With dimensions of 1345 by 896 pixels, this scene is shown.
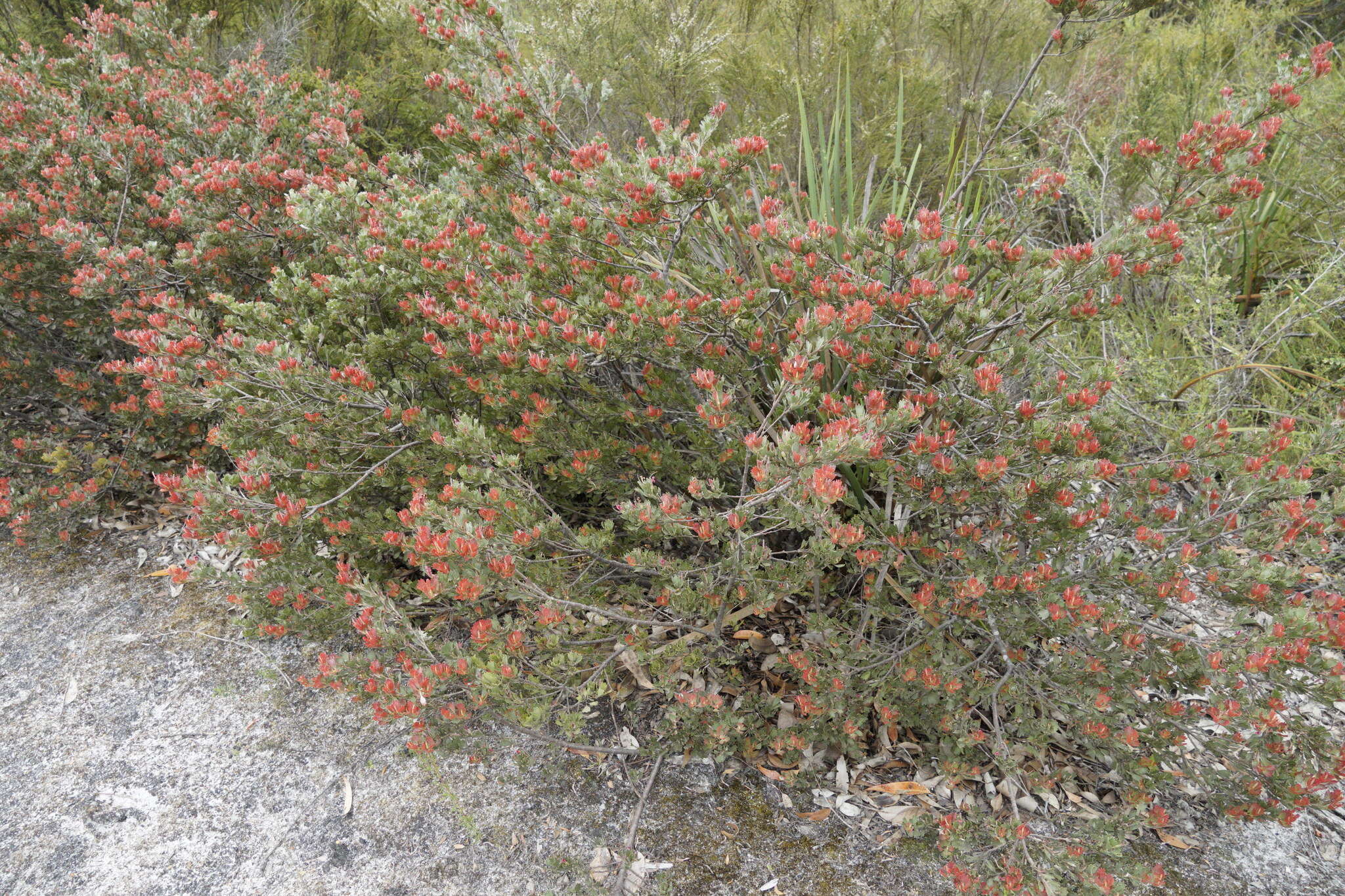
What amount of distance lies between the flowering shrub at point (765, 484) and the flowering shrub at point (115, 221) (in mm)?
525

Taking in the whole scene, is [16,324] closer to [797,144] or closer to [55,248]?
[55,248]

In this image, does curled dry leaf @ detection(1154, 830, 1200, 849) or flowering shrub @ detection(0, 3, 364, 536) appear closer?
curled dry leaf @ detection(1154, 830, 1200, 849)

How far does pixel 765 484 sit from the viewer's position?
151cm

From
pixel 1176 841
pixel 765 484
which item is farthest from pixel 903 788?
pixel 765 484

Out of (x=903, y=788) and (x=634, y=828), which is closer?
(x=634, y=828)

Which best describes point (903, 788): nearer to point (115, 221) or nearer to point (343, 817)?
point (343, 817)

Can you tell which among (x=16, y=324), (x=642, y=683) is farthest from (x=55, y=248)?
(x=642, y=683)

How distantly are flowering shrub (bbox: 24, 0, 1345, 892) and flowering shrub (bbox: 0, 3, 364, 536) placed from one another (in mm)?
525

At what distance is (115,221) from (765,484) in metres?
3.02

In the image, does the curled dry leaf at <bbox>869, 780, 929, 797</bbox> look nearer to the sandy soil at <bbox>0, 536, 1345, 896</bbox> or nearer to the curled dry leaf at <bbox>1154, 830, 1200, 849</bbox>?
the sandy soil at <bbox>0, 536, 1345, 896</bbox>

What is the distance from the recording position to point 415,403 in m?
2.40

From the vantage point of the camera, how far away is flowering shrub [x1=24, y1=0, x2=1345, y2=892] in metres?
1.71

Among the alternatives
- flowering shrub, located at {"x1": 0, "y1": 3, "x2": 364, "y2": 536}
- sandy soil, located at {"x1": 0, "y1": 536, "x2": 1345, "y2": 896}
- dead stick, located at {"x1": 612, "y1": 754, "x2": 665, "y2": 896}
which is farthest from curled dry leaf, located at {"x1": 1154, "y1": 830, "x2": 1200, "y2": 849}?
flowering shrub, located at {"x1": 0, "y1": 3, "x2": 364, "y2": 536}

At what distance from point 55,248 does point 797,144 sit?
3368 mm
